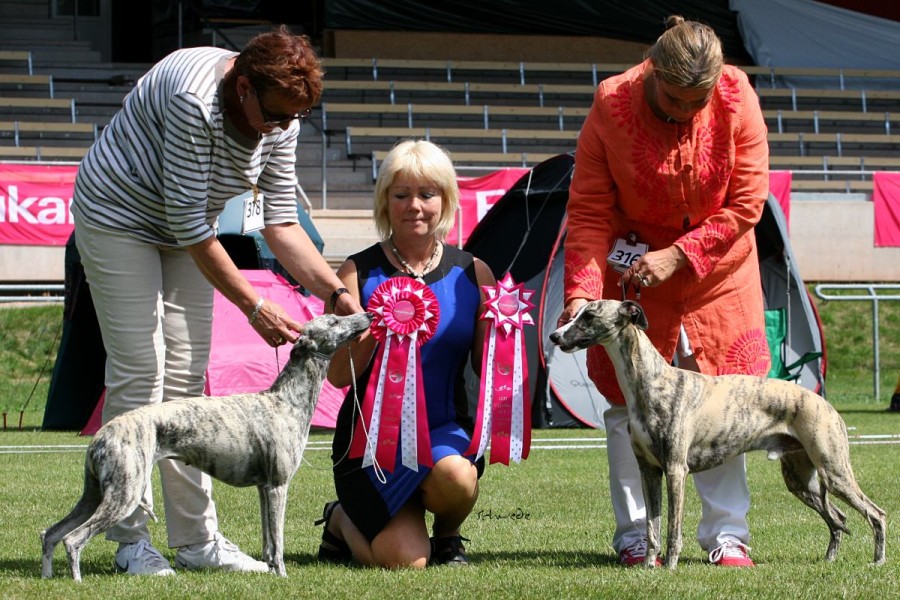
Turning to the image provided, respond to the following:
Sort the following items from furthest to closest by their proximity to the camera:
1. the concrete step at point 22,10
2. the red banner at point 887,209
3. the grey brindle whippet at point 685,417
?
1. the concrete step at point 22,10
2. the red banner at point 887,209
3. the grey brindle whippet at point 685,417

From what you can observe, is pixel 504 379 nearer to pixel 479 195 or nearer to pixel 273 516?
pixel 273 516

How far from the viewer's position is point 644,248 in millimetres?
4105

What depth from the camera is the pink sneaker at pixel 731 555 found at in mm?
3959

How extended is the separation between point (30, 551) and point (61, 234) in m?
9.50

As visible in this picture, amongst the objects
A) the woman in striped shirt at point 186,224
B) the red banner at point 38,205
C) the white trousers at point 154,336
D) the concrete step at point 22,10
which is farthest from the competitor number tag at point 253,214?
the concrete step at point 22,10

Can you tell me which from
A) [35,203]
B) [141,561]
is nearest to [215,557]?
[141,561]

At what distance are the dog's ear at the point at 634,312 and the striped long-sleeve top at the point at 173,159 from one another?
114 cm

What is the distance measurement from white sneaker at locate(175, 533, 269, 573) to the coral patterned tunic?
1300 millimetres

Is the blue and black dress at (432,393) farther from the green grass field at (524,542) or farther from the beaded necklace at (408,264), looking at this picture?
the green grass field at (524,542)

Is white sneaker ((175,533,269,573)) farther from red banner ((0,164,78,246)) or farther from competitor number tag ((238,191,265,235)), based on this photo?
red banner ((0,164,78,246))

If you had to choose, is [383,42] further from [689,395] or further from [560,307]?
[689,395]

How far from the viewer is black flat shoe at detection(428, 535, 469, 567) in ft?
13.5

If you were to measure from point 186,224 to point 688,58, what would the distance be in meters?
1.52

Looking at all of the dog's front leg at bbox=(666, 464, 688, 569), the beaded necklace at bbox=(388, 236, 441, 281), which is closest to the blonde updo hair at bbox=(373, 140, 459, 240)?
the beaded necklace at bbox=(388, 236, 441, 281)
